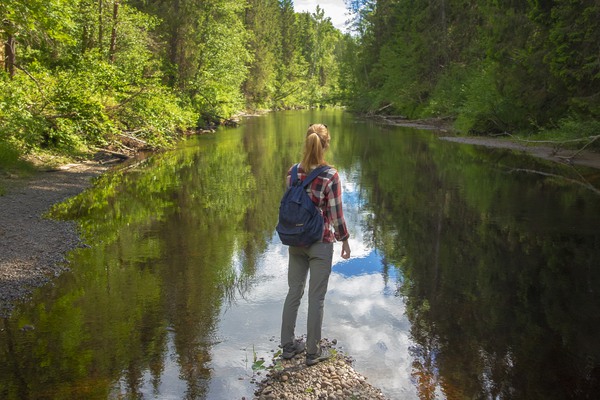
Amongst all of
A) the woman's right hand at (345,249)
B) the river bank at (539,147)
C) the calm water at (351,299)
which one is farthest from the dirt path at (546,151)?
the woman's right hand at (345,249)

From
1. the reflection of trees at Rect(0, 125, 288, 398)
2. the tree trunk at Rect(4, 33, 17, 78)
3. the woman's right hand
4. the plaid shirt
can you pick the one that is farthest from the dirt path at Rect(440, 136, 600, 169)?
the tree trunk at Rect(4, 33, 17, 78)

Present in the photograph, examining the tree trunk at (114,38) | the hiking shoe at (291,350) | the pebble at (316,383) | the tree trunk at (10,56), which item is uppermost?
the tree trunk at (114,38)

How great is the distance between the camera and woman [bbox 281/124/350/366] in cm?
491

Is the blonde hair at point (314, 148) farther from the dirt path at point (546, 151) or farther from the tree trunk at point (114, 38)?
the tree trunk at point (114, 38)

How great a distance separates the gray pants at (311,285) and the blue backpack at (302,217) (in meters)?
0.15

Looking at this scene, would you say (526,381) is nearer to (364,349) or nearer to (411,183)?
(364,349)

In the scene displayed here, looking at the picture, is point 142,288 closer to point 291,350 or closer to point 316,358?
point 291,350

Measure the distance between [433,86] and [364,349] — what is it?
39.7m

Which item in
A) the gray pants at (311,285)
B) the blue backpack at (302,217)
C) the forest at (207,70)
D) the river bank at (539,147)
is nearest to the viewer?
the blue backpack at (302,217)

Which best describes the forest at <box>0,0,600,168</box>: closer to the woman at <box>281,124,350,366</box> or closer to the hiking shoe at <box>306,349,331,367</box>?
the woman at <box>281,124,350,366</box>

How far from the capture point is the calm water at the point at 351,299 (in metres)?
5.05

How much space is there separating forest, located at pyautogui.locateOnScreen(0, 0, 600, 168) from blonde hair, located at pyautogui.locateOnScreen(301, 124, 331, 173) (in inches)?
432

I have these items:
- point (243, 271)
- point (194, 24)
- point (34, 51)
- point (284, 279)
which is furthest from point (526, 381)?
point (194, 24)

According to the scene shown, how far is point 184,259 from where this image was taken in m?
8.63
